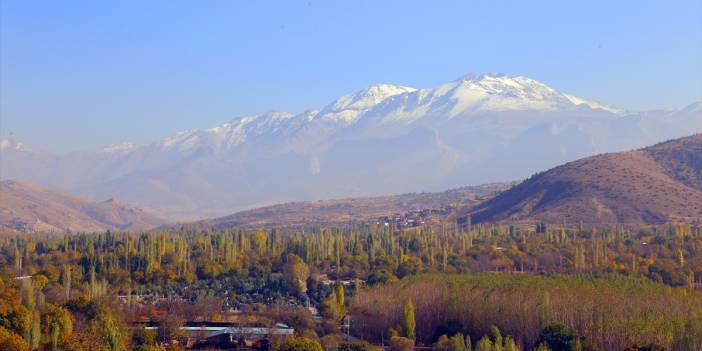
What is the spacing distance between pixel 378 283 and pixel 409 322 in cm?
2377

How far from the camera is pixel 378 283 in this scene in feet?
357

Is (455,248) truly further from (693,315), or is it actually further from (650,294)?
(693,315)

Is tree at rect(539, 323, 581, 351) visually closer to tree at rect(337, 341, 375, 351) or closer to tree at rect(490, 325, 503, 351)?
tree at rect(490, 325, 503, 351)

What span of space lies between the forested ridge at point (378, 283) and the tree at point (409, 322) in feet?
4.13

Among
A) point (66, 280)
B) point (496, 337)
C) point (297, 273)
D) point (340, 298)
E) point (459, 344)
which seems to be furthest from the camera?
point (297, 273)

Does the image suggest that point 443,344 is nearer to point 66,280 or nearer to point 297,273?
point 297,273

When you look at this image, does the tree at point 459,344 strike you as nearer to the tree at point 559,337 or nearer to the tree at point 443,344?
the tree at point 443,344

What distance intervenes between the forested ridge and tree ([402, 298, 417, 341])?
1.26 meters

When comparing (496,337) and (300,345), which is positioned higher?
(300,345)

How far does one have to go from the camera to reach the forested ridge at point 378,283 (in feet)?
258

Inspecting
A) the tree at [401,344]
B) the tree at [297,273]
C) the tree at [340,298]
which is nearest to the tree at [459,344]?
the tree at [401,344]

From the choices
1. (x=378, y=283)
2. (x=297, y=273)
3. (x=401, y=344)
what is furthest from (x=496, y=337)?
(x=297, y=273)

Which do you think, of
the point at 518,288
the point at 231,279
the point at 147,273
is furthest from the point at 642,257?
the point at 147,273

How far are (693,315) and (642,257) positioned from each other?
50.6 metres
